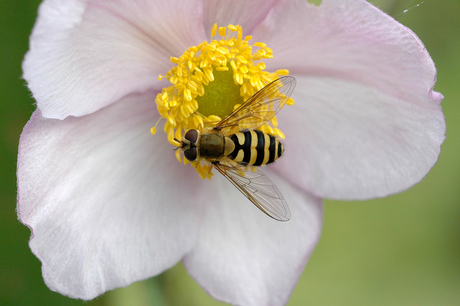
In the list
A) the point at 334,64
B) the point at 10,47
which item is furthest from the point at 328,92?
the point at 10,47

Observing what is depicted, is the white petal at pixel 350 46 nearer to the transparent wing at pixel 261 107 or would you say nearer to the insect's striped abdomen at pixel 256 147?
the transparent wing at pixel 261 107

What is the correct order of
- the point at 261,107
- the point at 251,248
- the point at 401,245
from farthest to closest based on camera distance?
the point at 401,245, the point at 251,248, the point at 261,107

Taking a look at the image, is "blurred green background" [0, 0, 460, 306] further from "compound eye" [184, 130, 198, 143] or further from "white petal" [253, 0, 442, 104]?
"compound eye" [184, 130, 198, 143]

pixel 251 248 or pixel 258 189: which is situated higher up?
pixel 258 189

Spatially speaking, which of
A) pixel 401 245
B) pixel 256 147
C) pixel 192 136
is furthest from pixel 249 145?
pixel 401 245

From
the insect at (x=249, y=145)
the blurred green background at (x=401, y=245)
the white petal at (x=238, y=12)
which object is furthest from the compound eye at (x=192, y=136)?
the blurred green background at (x=401, y=245)

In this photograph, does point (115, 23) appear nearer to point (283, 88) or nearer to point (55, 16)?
point (55, 16)

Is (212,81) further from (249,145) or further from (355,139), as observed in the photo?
(355,139)
